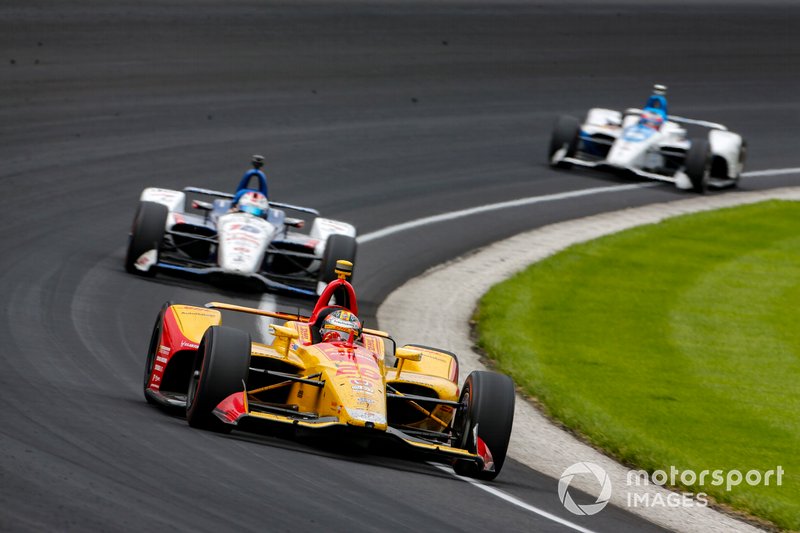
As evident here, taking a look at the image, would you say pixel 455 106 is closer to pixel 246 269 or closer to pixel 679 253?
pixel 679 253

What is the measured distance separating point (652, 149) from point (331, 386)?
19.0 m

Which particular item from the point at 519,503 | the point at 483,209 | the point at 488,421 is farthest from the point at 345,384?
the point at 483,209

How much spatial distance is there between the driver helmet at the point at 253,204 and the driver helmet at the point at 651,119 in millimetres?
11675

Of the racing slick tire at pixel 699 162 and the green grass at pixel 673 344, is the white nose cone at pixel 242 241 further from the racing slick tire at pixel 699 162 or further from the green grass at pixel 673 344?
the racing slick tire at pixel 699 162

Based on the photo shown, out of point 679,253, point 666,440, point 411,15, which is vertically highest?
point 411,15

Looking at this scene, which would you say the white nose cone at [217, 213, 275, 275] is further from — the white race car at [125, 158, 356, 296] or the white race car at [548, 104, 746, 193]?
the white race car at [548, 104, 746, 193]

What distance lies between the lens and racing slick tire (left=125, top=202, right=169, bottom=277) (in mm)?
17750

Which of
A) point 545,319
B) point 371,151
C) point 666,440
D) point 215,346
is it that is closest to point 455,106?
point 371,151

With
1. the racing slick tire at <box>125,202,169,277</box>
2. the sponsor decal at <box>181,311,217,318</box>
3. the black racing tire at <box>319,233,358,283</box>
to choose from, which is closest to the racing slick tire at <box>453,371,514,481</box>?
the sponsor decal at <box>181,311,217,318</box>

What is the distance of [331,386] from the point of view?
1097cm

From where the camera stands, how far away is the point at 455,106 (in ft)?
105

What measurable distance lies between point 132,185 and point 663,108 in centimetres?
1138

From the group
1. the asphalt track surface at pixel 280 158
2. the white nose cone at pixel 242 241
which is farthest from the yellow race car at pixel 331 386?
the white nose cone at pixel 242 241

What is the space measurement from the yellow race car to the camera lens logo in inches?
25.7
